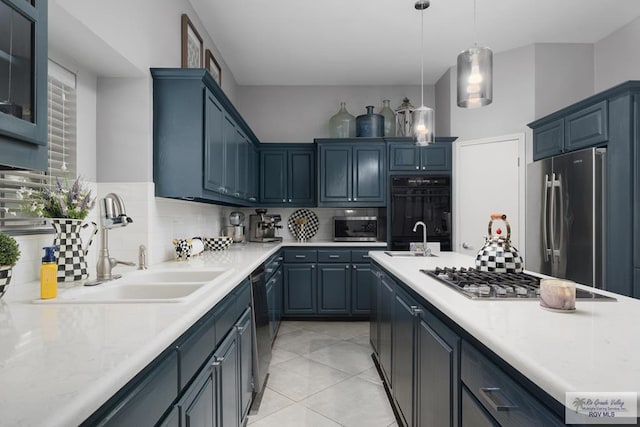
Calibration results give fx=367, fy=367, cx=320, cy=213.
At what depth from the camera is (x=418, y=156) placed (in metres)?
4.58

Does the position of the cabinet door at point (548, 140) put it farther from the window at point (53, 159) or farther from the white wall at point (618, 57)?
the window at point (53, 159)

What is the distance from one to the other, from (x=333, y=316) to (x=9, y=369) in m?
3.94

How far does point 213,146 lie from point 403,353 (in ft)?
6.21

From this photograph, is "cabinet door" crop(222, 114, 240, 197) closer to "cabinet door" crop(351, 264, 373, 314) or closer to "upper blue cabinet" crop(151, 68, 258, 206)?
"upper blue cabinet" crop(151, 68, 258, 206)

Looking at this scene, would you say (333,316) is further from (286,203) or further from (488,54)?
(488,54)

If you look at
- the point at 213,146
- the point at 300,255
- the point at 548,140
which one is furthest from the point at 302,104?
the point at 548,140

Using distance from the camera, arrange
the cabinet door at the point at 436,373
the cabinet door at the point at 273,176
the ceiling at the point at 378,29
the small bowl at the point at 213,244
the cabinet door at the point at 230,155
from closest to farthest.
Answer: the cabinet door at the point at 436,373
the cabinet door at the point at 230,155
the ceiling at the point at 378,29
the small bowl at the point at 213,244
the cabinet door at the point at 273,176

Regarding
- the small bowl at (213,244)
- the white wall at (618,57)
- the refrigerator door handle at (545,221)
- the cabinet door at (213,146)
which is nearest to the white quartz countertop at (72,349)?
the cabinet door at (213,146)

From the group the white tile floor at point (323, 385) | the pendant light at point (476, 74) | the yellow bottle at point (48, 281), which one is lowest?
the white tile floor at point (323, 385)

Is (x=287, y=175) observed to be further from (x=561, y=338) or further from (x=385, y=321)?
(x=561, y=338)

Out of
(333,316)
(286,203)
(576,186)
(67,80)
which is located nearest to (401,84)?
(286,203)

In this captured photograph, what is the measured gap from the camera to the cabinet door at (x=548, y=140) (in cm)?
346

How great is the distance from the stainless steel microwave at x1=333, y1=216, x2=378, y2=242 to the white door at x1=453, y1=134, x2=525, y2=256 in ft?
3.31

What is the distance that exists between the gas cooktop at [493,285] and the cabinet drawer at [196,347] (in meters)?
1.01
